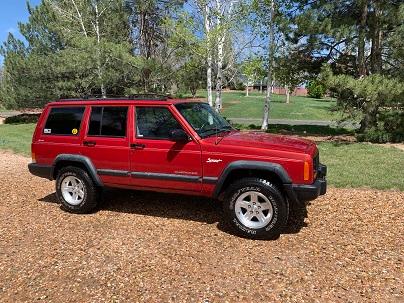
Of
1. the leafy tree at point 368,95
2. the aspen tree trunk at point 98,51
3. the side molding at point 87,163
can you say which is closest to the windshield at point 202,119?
the side molding at point 87,163

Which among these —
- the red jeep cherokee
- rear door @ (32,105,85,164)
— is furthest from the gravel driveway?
rear door @ (32,105,85,164)

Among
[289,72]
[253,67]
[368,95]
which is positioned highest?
[253,67]

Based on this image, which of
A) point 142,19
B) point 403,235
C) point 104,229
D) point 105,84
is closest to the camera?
point 403,235

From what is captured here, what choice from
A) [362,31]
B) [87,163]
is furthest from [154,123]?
[362,31]

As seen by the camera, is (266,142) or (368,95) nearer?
(266,142)

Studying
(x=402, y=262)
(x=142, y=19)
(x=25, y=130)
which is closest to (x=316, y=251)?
(x=402, y=262)

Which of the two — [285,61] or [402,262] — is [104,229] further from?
[285,61]

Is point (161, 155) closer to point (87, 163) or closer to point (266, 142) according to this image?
point (87, 163)

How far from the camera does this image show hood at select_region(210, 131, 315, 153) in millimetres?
4926

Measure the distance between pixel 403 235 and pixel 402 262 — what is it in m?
0.85

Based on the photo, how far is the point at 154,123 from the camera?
553cm

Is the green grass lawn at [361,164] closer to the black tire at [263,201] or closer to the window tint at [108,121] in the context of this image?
the black tire at [263,201]

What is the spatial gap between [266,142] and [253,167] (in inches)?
19.1

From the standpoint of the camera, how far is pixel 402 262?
4.19 meters
